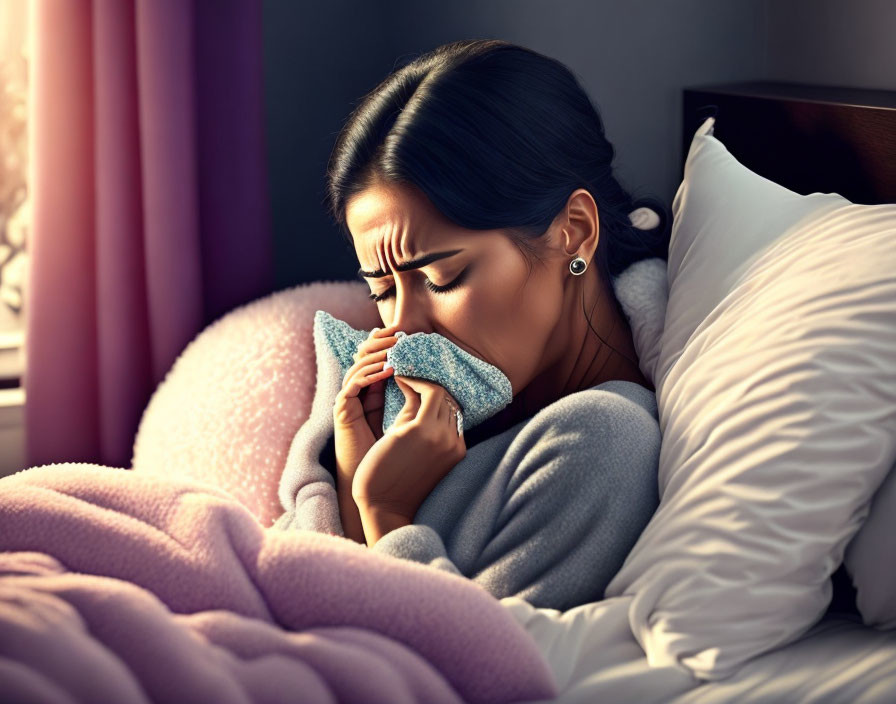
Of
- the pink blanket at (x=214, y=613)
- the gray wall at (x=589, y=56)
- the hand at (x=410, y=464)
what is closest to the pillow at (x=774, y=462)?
the pink blanket at (x=214, y=613)

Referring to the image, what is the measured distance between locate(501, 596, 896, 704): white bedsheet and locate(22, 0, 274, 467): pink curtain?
1028 millimetres

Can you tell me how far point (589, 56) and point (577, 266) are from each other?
72 centimetres

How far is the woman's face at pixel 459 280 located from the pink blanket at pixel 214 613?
338mm

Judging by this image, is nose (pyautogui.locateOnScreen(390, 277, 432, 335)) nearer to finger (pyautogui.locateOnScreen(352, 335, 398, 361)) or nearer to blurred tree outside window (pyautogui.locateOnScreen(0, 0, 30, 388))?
finger (pyautogui.locateOnScreen(352, 335, 398, 361))

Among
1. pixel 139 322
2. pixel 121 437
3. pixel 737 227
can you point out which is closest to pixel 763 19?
pixel 737 227

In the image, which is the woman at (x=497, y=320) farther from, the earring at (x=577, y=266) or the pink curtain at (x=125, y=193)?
the pink curtain at (x=125, y=193)

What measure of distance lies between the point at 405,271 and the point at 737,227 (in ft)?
1.24

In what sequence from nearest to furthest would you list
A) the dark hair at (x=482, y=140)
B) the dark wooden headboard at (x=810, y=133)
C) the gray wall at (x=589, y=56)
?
the dark hair at (x=482, y=140) → the dark wooden headboard at (x=810, y=133) → the gray wall at (x=589, y=56)

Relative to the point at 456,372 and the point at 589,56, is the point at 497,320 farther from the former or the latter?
the point at 589,56

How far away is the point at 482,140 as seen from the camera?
42.7 inches

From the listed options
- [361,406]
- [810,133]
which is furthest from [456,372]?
[810,133]

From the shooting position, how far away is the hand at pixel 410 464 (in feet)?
3.58

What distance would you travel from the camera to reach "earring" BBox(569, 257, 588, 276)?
116 cm

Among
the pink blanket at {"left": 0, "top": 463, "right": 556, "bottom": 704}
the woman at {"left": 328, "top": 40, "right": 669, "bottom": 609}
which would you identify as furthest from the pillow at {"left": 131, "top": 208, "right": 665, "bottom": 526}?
the pink blanket at {"left": 0, "top": 463, "right": 556, "bottom": 704}
